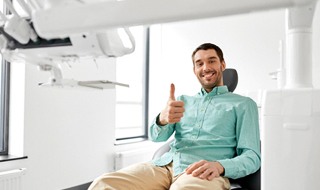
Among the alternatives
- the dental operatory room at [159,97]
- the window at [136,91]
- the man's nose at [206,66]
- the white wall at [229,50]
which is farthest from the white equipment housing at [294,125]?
Result: the window at [136,91]

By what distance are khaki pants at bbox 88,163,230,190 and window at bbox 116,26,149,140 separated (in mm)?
2085

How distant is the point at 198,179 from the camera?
1.22 metres

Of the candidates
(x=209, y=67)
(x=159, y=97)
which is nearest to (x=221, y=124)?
(x=209, y=67)

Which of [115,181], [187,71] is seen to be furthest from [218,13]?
[187,71]

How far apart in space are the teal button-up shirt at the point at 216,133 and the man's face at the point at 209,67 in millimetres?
49

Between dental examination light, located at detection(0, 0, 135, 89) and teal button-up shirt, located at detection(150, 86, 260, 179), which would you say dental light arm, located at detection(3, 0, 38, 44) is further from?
teal button-up shirt, located at detection(150, 86, 260, 179)

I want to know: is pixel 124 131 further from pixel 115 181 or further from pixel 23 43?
pixel 23 43

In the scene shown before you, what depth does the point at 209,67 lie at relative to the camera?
1609 mm

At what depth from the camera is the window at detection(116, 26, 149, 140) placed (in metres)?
3.58

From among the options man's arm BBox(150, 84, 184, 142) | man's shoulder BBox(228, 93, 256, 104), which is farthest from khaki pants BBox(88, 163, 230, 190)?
man's shoulder BBox(228, 93, 256, 104)

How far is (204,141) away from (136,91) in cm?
237

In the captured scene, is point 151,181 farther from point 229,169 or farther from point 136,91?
point 136,91

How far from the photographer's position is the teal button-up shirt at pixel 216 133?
1403mm

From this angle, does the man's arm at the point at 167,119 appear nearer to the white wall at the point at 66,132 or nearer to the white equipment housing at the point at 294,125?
the white equipment housing at the point at 294,125
